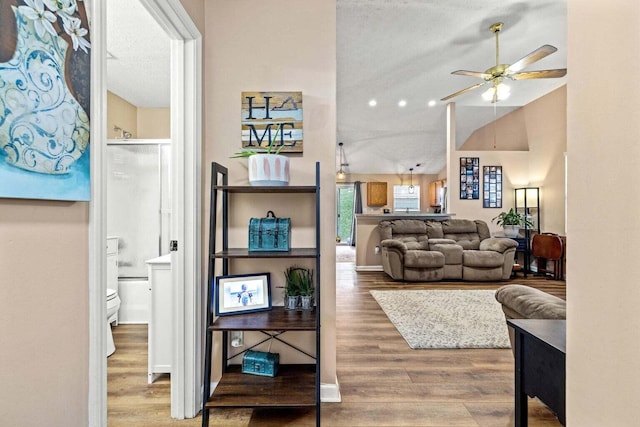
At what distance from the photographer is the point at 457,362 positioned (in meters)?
2.51

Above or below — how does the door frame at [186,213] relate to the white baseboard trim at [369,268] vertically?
above

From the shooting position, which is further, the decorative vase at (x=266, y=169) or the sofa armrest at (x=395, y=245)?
the sofa armrest at (x=395, y=245)

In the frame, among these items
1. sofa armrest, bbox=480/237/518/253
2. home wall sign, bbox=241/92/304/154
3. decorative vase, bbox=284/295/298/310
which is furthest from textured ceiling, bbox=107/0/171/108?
sofa armrest, bbox=480/237/518/253

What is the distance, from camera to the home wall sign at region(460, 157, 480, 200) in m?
6.94

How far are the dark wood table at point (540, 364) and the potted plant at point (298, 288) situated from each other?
103 centimetres

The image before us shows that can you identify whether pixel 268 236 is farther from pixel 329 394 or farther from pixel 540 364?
pixel 540 364

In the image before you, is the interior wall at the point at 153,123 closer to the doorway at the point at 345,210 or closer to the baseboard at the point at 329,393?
the baseboard at the point at 329,393

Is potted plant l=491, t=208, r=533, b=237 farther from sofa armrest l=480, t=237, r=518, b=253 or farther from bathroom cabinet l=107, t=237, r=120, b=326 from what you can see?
bathroom cabinet l=107, t=237, r=120, b=326

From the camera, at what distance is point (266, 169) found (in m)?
1.77

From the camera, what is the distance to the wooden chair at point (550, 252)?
532 centimetres

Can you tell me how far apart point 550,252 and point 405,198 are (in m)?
5.84

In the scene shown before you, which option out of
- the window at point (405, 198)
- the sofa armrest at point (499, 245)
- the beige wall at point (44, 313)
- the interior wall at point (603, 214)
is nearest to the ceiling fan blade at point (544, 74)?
the sofa armrest at point (499, 245)

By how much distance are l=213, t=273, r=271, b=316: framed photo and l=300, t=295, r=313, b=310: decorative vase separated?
0.19m

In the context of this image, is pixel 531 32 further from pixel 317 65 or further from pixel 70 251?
pixel 70 251
